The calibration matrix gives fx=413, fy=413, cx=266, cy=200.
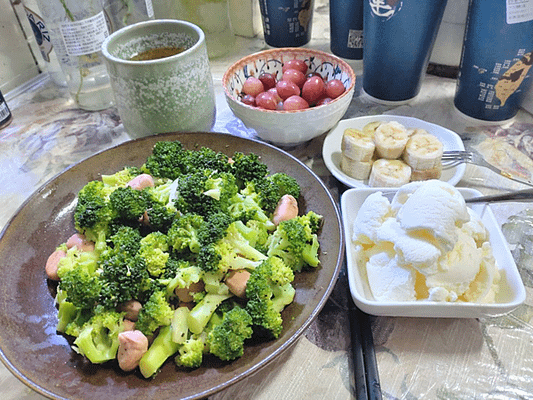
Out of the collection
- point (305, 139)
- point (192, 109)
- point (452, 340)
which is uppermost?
point (192, 109)

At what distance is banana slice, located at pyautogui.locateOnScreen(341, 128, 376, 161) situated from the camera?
0.97 m

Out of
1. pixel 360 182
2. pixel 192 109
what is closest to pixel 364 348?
pixel 360 182

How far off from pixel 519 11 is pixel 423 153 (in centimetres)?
41

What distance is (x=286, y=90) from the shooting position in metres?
1.10

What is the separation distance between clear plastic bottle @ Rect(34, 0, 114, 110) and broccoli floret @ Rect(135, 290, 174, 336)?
0.89 meters

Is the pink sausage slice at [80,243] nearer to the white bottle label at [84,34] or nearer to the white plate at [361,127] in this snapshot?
the white plate at [361,127]

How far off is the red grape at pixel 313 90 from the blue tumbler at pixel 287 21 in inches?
19.2

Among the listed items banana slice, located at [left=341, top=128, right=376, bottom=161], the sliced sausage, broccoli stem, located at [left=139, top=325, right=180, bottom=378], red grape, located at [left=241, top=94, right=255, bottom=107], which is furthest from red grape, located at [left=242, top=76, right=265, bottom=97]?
broccoli stem, located at [left=139, top=325, right=180, bottom=378]

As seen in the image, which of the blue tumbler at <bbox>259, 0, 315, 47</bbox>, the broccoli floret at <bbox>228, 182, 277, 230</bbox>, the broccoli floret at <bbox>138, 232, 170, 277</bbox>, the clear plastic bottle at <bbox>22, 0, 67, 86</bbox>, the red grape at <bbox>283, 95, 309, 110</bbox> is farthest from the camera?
the blue tumbler at <bbox>259, 0, 315, 47</bbox>

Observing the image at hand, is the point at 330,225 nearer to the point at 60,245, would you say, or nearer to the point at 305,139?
the point at 305,139

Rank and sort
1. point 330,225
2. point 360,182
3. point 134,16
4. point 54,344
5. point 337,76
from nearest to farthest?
point 54,344 → point 330,225 → point 360,182 → point 337,76 → point 134,16

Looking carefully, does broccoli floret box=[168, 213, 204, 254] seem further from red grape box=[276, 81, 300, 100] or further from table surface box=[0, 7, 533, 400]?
red grape box=[276, 81, 300, 100]

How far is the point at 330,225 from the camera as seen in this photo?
0.77 metres

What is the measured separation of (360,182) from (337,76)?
0.33 metres
